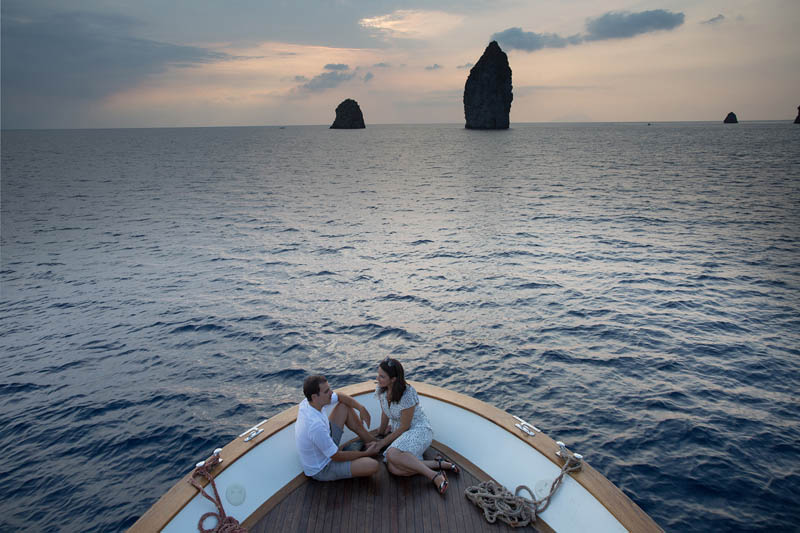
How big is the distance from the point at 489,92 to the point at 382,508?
161287 millimetres

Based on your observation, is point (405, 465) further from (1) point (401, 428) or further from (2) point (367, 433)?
(2) point (367, 433)

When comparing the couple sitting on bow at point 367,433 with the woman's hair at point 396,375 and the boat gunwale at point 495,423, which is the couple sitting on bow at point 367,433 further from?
the boat gunwale at point 495,423

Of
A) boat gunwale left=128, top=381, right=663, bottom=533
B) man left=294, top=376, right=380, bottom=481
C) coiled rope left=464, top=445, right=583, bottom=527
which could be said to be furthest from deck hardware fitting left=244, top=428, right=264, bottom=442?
coiled rope left=464, top=445, right=583, bottom=527

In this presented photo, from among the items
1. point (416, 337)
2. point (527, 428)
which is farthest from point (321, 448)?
point (416, 337)

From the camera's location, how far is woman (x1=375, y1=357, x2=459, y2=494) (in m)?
5.00

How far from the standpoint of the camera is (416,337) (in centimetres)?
1232

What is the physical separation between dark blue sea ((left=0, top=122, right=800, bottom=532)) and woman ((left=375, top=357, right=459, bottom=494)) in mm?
3961

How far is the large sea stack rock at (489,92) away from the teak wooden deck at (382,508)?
509 ft

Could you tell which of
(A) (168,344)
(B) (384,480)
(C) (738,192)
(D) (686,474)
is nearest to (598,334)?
(D) (686,474)

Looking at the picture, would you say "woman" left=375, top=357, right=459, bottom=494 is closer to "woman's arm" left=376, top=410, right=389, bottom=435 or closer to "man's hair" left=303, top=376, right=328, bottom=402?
"woman's arm" left=376, top=410, right=389, bottom=435

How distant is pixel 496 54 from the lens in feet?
465

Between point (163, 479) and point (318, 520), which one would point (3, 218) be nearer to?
point (163, 479)

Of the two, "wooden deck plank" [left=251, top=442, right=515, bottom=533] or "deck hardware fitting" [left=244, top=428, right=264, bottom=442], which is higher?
"deck hardware fitting" [left=244, top=428, right=264, bottom=442]

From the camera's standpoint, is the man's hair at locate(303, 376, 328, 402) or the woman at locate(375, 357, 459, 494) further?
the woman at locate(375, 357, 459, 494)
